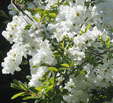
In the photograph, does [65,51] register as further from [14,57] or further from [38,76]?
[14,57]

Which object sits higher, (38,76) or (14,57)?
(14,57)

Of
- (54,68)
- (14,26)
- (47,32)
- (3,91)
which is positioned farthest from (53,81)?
(3,91)

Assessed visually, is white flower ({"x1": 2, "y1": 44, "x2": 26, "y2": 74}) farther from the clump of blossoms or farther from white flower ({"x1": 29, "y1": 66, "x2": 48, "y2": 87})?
white flower ({"x1": 29, "y1": 66, "x2": 48, "y2": 87})

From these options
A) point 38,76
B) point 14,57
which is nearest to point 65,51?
point 38,76

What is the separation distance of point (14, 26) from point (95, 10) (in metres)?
0.64

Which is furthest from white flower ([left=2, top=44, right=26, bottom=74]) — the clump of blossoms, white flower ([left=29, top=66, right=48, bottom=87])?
white flower ([left=29, top=66, right=48, bottom=87])

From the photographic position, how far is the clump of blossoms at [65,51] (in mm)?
1471

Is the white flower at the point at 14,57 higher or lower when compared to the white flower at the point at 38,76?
higher

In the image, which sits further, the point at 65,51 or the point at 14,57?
the point at 14,57

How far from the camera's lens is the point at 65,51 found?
151cm

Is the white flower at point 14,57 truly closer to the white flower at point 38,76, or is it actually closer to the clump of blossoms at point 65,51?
the clump of blossoms at point 65,51

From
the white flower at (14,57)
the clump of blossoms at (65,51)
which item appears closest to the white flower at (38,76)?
the clump of blossoms at (65,51)

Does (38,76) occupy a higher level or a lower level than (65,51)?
lower

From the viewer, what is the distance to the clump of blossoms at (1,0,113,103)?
147cm
